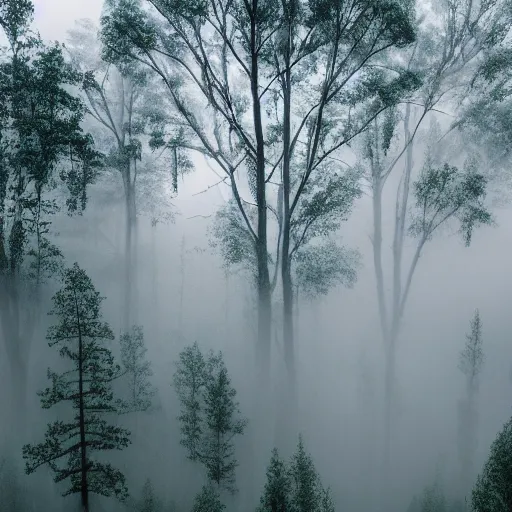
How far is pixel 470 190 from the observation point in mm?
12609

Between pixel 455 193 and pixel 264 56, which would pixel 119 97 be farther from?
pixel 455 193

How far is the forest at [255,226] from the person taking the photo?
969 cm

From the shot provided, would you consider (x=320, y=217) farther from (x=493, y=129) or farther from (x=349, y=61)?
(x=493, y=129)

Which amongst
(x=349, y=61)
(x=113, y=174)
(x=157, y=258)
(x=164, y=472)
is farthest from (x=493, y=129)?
(x=157, y=258)

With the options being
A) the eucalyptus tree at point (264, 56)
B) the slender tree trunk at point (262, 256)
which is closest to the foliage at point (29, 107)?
the eucalyptus tree at point (264, 56)

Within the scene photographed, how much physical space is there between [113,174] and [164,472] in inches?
583

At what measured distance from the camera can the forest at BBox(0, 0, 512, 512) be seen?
969cm

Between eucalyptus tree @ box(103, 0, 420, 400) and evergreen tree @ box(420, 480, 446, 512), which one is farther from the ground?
eucalyptus tree @ box(103, 0, 420, 400)

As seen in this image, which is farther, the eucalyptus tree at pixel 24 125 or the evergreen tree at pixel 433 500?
the evergreen tree at pixel 433 500

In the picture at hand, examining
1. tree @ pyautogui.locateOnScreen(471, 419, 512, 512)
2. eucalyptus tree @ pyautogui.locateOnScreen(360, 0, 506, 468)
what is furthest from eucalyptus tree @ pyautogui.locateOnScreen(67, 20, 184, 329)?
tree @ pyautogui.locateOnScreen(471, 419, 512, 512)

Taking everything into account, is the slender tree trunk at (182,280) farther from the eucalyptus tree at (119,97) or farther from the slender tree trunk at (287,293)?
the slender tree trunk at (287,293)

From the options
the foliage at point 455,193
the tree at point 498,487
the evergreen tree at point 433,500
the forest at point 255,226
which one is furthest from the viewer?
the foliage at point 455,193

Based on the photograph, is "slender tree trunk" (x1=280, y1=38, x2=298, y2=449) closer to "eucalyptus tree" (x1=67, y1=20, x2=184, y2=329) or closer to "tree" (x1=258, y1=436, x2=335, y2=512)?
"tree" (x1=258, y1=436, x2=335, y2=512)

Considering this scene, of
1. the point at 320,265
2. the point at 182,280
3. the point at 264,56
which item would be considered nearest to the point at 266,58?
the point at 264,56
